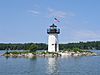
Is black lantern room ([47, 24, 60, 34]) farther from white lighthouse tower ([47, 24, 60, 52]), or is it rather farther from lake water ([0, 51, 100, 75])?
lake water ([0, 51, 100, 75])

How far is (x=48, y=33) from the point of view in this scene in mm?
87375

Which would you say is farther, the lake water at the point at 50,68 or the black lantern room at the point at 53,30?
the black lantern room at the point at 53,30

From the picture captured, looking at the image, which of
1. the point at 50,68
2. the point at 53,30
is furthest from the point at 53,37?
the point at 50,68

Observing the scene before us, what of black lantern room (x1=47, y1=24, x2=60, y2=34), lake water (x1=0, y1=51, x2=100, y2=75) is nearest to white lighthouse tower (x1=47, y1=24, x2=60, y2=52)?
black lantern room (x1=47, y1=24, x2=60, y2=34)

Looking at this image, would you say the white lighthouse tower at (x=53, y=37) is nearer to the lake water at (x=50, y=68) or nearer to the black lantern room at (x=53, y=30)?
the black lantern room at (x=53, y=30)

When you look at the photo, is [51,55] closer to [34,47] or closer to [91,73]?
[34,47]

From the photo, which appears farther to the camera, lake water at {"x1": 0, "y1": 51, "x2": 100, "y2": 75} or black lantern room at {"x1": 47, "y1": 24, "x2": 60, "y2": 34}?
black lantern room at {"x1": 47, "y1": 24, "x2": 60, "y2": 34}

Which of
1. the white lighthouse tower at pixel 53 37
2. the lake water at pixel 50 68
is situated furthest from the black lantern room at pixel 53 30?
the lake water at pixel 50 68

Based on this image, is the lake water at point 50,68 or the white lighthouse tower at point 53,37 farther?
the white lighthouse tower at point 53,37

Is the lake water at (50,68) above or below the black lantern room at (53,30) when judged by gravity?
below

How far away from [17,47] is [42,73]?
15637cm

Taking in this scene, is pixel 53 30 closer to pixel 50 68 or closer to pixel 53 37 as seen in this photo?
pixel 53 37

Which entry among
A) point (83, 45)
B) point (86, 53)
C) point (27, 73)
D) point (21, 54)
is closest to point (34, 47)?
point (21, 54)

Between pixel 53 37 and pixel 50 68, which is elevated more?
pixel 53 37
